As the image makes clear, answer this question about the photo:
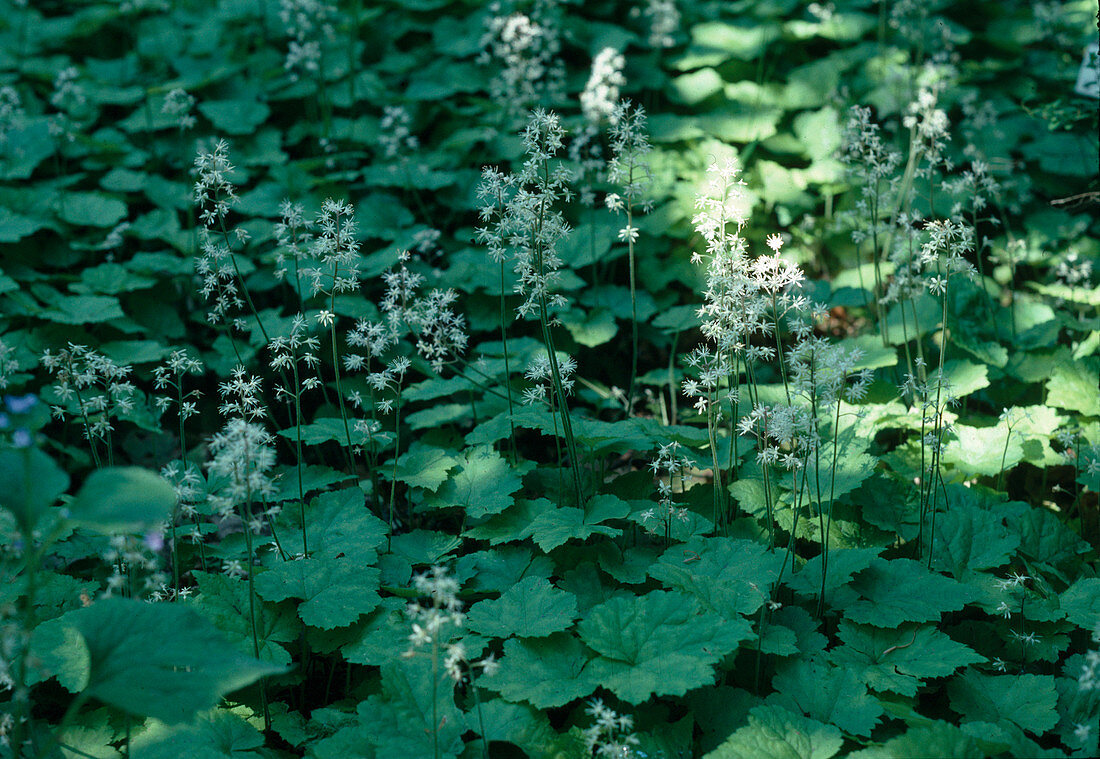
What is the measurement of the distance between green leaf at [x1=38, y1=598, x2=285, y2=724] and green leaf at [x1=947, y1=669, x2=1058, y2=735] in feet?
6.14

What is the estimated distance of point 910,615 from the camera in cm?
248

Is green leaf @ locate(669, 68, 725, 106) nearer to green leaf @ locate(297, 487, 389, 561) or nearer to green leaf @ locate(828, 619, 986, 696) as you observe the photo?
green leaf @ locate(297, 487, 389, 561)

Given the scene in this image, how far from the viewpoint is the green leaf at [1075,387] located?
3543 mm

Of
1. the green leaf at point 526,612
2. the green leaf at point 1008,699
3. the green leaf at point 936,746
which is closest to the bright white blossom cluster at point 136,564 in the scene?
the green leaf at point 526,612

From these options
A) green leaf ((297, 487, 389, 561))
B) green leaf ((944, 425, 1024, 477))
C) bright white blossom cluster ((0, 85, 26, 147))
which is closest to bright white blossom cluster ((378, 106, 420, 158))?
bright white blossom cluster ((0, 85, 26, 147))

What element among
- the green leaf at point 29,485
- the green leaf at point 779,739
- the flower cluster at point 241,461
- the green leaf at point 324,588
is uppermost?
the green leaf at point 29,485

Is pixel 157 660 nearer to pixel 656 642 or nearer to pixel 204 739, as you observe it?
pixel 204 739

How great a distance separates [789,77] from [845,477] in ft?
14.6

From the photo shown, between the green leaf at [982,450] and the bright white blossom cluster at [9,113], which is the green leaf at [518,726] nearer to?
the green leaf at [982,450]

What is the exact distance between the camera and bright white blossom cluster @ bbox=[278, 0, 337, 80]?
575 cm

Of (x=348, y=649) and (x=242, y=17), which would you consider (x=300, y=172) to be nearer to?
(x=242, y=17)

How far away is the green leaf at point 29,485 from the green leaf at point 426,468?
4.98ft

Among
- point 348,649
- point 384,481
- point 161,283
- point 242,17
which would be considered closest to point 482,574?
point 348,649

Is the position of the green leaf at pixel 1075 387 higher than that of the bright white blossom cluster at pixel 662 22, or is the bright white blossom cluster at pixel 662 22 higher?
the bright white blossom cluster at pixel 662 22
